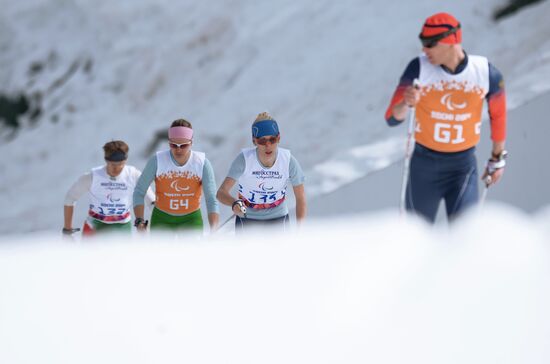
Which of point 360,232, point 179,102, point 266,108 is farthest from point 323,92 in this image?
point 360,232

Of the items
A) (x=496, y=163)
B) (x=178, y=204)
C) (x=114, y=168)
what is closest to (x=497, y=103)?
(x=496, y=163)

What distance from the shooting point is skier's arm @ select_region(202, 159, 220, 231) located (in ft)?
18.0

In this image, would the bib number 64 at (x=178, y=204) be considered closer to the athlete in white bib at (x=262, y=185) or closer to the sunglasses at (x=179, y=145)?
the sunglasses at (x=179, y=145)

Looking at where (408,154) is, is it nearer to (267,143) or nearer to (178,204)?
(267,143)

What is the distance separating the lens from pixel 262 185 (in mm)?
5020

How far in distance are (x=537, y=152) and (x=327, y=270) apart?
4.34 m

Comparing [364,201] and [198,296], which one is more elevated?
[364,201]

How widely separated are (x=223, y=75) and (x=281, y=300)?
12648 millimetres

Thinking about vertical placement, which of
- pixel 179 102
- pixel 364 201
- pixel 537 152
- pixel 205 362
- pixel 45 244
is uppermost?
pixel 179 102

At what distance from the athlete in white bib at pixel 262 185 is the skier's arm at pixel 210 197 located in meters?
0.38

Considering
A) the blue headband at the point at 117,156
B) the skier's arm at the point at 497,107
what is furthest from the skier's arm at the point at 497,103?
the blue headband at the point at 117,156

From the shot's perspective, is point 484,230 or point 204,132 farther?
point 204,132

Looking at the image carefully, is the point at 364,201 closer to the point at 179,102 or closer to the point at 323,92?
the point at 323,92

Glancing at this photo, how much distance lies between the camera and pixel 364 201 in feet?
21.5
